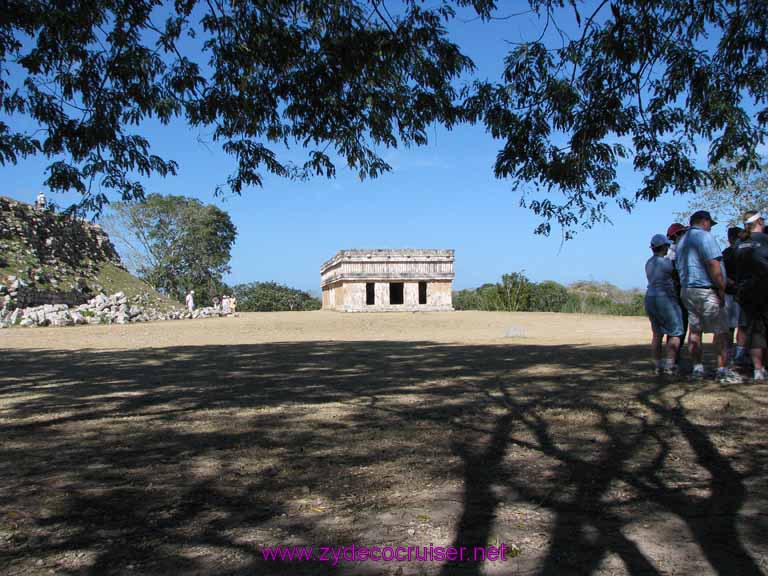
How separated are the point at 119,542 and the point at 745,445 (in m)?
3.76

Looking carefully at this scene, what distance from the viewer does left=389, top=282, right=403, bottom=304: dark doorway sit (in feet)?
128

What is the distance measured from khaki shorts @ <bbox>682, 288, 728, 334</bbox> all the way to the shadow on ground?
0.60 meters

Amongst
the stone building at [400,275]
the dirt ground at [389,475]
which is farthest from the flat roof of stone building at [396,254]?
the dirt ground at [389,475]

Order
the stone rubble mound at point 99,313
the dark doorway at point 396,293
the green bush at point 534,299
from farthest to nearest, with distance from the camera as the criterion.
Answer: the dark doorway at point 396,293
the green bush at point 534,299
the stone rubble mound at point 99,313

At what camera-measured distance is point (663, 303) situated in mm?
6883

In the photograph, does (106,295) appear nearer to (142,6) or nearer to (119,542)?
(142,6)

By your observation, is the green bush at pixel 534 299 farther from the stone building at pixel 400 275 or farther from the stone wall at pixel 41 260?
the stone wall at pixel 41 260

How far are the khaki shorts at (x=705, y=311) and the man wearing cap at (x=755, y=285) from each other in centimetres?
35

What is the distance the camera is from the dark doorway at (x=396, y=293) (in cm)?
3903

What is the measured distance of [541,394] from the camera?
606 centimetres

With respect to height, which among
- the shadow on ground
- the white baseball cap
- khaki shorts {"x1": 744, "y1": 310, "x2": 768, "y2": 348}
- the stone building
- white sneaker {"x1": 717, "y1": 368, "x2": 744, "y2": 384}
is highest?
the stone building

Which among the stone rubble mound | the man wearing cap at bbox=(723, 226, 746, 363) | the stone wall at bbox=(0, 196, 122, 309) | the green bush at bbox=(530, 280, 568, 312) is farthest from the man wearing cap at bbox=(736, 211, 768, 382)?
the green bush at bbox=(530, 280, 568, 312)

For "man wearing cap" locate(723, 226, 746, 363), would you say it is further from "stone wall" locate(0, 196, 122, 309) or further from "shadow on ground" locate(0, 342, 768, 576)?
"stone wall" locate(0, 196, 122, 309)

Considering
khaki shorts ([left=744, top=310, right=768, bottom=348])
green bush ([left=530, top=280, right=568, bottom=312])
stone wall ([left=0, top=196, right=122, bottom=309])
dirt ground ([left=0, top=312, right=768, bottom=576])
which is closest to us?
dirt ground ([left=0, top=312, right=768, bottom=576])
